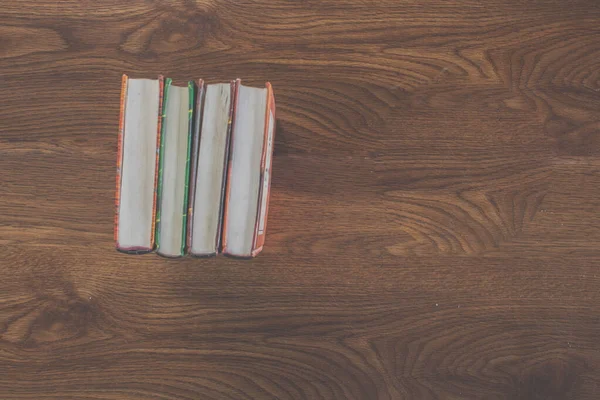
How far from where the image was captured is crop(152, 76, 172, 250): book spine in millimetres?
650

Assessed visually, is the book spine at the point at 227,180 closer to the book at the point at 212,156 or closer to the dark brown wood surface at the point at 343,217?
the book at the point at 212,156

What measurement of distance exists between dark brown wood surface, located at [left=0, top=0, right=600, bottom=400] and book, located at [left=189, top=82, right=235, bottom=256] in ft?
0.47

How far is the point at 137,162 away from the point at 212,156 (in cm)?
11

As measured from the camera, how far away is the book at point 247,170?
67 centimetres

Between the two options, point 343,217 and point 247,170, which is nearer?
point 247,170

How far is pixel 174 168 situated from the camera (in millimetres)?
661

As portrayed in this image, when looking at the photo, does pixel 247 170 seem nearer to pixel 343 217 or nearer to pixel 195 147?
pixel 195 147

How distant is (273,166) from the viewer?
0.79m

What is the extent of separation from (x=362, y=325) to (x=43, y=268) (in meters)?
0.58

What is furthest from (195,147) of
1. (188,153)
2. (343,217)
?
(343,217)

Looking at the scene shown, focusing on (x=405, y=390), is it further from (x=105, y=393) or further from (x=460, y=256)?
(x=105, y=393)

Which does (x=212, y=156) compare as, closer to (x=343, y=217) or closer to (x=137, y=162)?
A: (x=137, y=162)

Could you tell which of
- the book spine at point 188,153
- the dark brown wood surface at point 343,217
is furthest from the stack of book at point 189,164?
the dark brown wood surface at point 343,217

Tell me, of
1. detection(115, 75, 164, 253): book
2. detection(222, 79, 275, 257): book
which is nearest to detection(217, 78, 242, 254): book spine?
detection(222, 79, 275, 257): book
